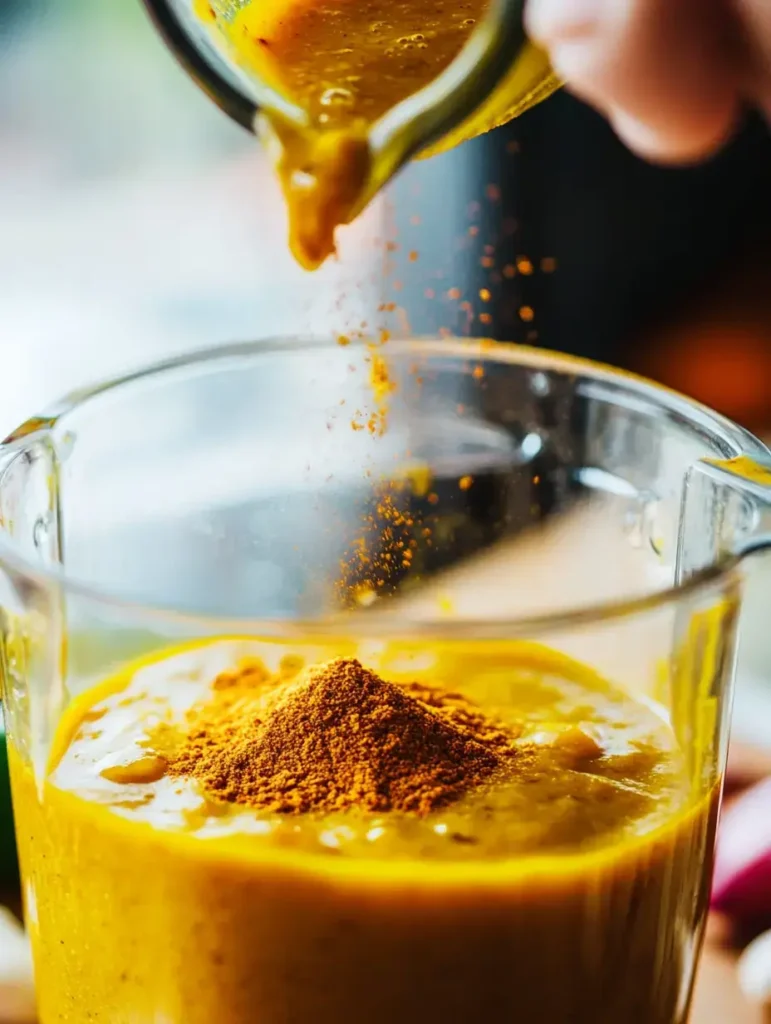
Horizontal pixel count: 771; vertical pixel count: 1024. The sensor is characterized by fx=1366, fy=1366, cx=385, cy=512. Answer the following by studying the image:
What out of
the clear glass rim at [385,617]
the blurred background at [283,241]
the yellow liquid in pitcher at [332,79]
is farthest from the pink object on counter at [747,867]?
the blurred background at [283,241]

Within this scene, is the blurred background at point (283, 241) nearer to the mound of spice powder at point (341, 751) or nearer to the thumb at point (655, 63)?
the thumb at point (655, 63)

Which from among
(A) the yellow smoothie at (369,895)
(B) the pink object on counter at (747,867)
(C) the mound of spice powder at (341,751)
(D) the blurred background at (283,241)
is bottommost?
(B) the pink object on counter at (747,867)

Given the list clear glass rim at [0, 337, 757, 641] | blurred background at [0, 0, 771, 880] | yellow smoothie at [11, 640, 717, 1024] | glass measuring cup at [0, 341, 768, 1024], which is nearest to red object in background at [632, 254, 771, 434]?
blurred background at [0, 0, 771, 880]

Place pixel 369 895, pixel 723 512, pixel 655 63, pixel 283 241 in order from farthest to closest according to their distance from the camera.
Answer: pixel 283 241
pixel 655 63
pixel 723 512
pixel 369 895

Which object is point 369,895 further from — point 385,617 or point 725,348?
point 725,348

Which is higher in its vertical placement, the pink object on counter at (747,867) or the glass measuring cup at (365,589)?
the glass measuring cup at (365,589)

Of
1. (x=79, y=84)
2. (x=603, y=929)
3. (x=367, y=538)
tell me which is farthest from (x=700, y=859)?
(x=79, y=84)

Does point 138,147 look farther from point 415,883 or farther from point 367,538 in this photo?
point 415,883

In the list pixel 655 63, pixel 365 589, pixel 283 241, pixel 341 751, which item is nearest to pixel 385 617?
pixel 341 751
